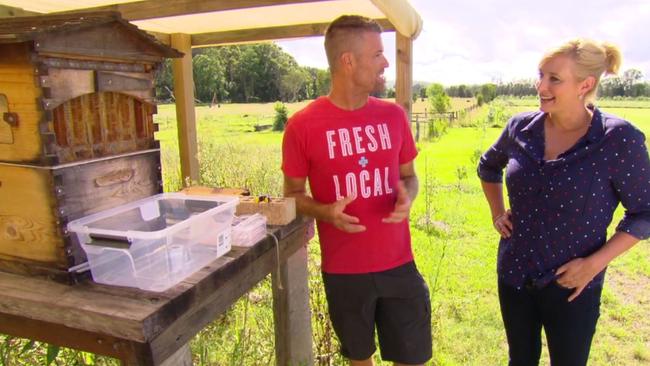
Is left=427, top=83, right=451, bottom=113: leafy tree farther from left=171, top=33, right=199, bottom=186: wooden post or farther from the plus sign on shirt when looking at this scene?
the plus sign on shirt

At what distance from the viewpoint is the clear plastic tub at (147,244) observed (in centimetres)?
119

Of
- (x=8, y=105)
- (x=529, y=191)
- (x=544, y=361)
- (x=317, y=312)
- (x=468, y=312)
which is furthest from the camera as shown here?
(x=468, y=312)

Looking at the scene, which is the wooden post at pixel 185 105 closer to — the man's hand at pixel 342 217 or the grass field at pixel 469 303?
the grass field at pixel 469 303

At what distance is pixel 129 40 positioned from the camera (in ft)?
4.73

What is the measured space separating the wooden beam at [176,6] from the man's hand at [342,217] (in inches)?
57.7

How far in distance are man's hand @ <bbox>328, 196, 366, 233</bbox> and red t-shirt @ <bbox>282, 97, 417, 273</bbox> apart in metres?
0.19

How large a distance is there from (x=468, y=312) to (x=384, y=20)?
2.67 metres

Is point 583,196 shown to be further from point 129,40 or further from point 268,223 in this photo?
point 129,40

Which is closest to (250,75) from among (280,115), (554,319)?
(280,115)

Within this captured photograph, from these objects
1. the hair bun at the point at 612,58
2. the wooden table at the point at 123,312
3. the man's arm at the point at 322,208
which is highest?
the hair bun at the point at 612,58

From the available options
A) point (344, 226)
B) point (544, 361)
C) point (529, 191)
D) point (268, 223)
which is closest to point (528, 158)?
point (529, 191)

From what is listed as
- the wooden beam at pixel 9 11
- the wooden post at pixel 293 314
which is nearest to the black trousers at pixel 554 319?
the wooden post at pixel 293 314

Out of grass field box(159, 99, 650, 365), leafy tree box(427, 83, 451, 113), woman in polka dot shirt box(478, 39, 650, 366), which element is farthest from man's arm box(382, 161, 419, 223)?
leafy tree box(427, 83, 451, 113)

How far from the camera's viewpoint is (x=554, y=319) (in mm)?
2074
